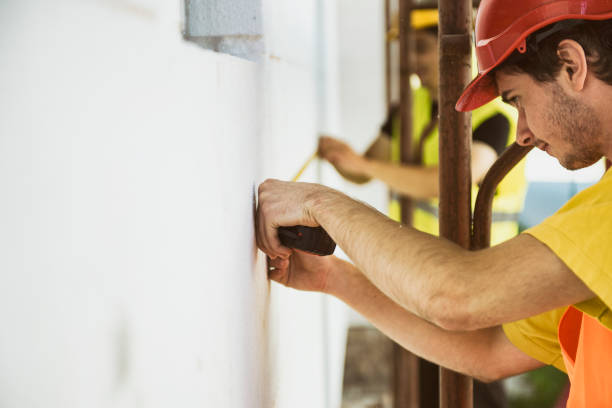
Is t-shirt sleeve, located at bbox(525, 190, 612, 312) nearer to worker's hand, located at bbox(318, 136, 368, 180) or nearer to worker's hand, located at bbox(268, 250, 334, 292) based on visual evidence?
worker's hand, located at bbox(268, 250, 334, 292)

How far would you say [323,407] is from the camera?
7.82 ft

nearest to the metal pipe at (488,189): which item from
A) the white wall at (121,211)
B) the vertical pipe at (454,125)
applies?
the vertical pipe at (454,125)

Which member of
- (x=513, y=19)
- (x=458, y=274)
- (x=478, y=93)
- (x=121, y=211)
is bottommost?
(x=458, y=274)

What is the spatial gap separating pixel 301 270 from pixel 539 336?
53 centimetres

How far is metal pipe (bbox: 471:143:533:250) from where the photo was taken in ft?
4.22

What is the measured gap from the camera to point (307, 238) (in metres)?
1.05

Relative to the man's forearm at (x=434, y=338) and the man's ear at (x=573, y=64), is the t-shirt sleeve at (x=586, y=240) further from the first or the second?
the man's forearm at (x=434, y=338)

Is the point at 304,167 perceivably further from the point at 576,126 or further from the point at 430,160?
the point at 430,160

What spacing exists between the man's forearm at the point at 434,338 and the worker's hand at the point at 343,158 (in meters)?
1.03

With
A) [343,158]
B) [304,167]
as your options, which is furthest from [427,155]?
[304,167]

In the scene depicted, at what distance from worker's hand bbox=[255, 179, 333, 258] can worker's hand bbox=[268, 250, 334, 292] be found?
0.46ft

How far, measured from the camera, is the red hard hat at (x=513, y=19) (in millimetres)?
965

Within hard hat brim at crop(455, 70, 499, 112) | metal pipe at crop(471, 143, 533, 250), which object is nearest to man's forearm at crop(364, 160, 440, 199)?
metal pipe at crop(471, 143, 533, 250)

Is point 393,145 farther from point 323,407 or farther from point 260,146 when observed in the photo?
point 260,146
